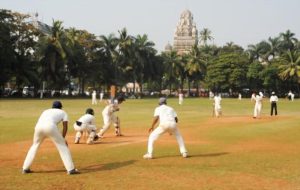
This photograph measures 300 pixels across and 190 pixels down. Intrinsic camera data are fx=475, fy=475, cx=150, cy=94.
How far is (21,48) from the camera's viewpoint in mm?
79750

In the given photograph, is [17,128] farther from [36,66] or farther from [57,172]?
[36,66]

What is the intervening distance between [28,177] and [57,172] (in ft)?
2.83

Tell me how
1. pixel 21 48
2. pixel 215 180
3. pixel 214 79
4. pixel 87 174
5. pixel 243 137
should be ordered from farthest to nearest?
1. pixel 214 79
2. pixel 21 48
3. pixel 243 137
4. pixel 87 174
5. pixel 215 180

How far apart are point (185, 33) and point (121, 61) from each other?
261 ft

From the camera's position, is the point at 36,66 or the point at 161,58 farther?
the point at 161,58

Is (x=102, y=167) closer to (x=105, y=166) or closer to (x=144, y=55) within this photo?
(x=105, y=166)

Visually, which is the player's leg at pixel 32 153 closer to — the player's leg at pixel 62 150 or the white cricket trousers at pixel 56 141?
the white cricket trousers at pixel 56 141

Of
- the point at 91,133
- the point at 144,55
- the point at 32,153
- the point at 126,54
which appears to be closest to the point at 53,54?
the point at 126,54

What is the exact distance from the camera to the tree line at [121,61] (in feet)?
255

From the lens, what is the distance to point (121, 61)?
3767 inches

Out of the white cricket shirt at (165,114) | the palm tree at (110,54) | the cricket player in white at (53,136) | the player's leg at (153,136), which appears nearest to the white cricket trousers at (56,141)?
the cricket player in white at (53,136)

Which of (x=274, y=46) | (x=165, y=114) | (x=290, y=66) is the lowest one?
(x=165, y=114)

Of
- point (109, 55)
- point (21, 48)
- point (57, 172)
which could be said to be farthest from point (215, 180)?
point (109, 55)

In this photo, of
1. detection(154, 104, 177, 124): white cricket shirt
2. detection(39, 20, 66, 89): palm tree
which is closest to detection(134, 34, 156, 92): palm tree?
detection(39, 20, 66, 89): palm tree
